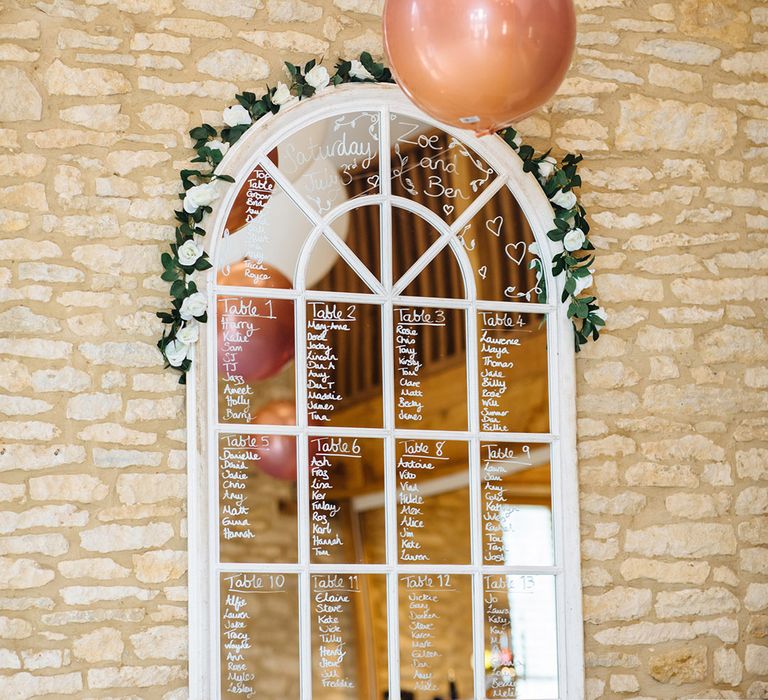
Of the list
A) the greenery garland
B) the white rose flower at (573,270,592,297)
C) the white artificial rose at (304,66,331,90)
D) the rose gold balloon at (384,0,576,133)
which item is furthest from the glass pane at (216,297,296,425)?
the rose gold balloon at (384,0,576,133)

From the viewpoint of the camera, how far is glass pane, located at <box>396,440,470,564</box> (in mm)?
4492

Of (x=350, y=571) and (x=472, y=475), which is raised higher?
(x=472, y=475)

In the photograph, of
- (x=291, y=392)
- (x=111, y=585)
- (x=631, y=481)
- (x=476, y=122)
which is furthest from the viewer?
(x=631, y=481)

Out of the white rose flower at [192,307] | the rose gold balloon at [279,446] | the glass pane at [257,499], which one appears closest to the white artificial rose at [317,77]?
the white rose flower at [192,307]

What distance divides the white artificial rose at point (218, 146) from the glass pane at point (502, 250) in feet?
3.06

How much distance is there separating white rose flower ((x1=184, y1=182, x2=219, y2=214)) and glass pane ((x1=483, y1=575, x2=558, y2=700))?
1669 millimetres

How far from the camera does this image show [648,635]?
184 inches

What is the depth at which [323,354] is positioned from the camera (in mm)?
4504

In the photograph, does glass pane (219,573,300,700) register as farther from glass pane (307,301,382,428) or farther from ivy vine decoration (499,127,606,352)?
ivy vine decoration (499,127,606,352)

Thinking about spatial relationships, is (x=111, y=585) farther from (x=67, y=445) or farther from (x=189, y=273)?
(x=189, y=273)

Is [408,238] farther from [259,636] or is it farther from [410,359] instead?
[259,636]

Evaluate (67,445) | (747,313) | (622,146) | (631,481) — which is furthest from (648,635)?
(67,445)

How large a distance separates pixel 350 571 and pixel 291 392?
0.66 metres

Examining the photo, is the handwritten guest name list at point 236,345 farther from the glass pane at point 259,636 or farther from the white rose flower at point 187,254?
the glass pane at point 259,636
